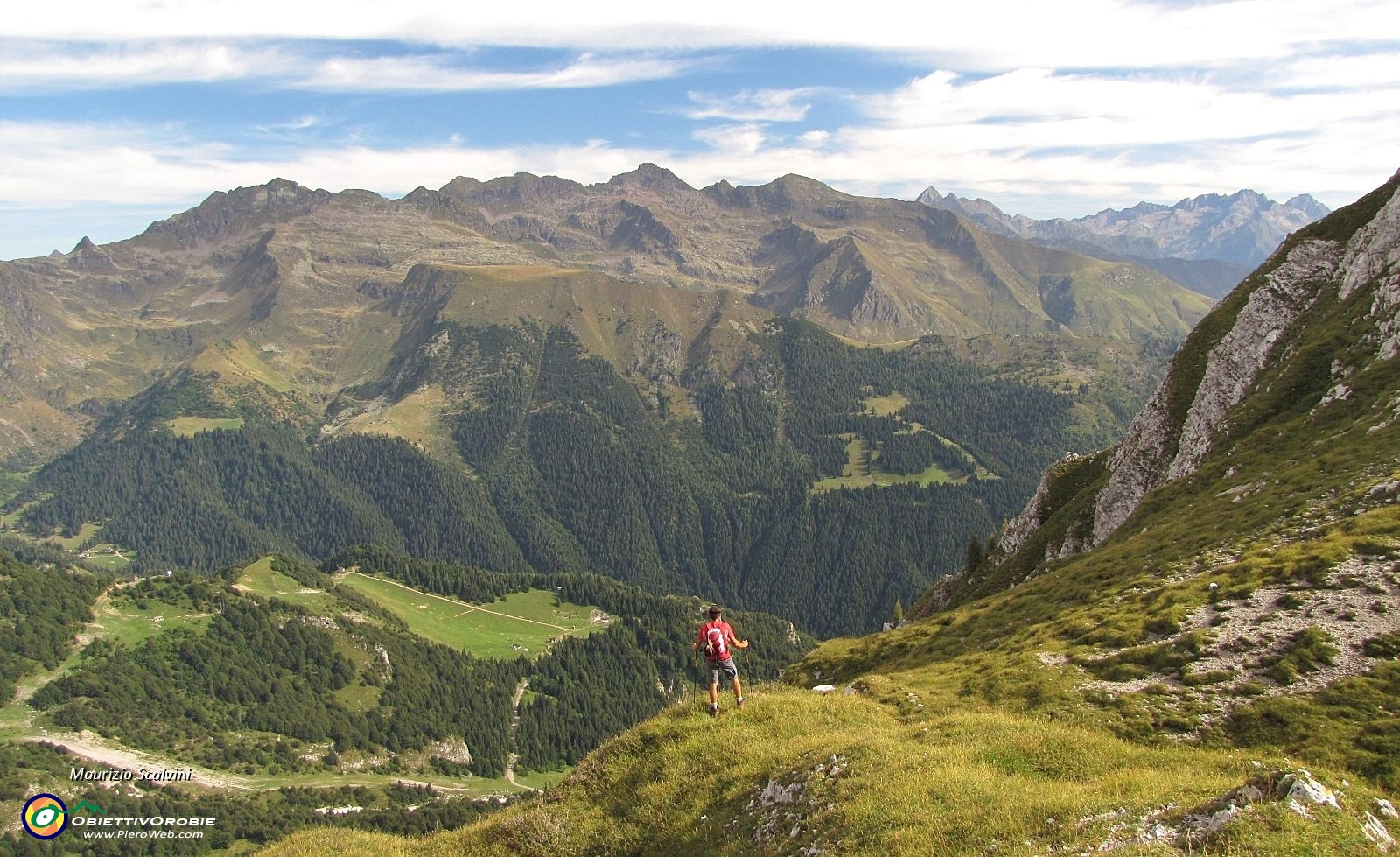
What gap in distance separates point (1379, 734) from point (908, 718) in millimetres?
15461

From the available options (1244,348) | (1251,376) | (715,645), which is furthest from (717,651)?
(1244,348)

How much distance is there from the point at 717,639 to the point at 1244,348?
263 ft

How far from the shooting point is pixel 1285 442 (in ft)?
203

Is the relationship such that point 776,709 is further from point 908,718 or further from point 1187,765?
point 1187,765

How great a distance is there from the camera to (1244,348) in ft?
271

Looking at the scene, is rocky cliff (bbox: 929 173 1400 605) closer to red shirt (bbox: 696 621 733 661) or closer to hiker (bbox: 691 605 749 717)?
hiker (bbox: 691 605 749 717)

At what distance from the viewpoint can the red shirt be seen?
30531 millimetres

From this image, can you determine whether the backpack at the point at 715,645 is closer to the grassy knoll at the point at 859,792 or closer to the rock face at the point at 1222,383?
the grassy knoll at the point at 859,792

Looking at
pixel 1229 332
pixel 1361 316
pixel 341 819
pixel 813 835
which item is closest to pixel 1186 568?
pixel 813 835

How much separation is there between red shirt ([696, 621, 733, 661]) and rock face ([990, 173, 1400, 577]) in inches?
2285

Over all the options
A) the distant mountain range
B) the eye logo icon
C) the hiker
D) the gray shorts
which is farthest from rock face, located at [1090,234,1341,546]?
the eye logo icon

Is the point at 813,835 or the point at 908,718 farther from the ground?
the point at 813,835

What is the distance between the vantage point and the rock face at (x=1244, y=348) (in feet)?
235

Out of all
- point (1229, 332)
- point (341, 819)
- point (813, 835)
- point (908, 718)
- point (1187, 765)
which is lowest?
point (341, 819)
